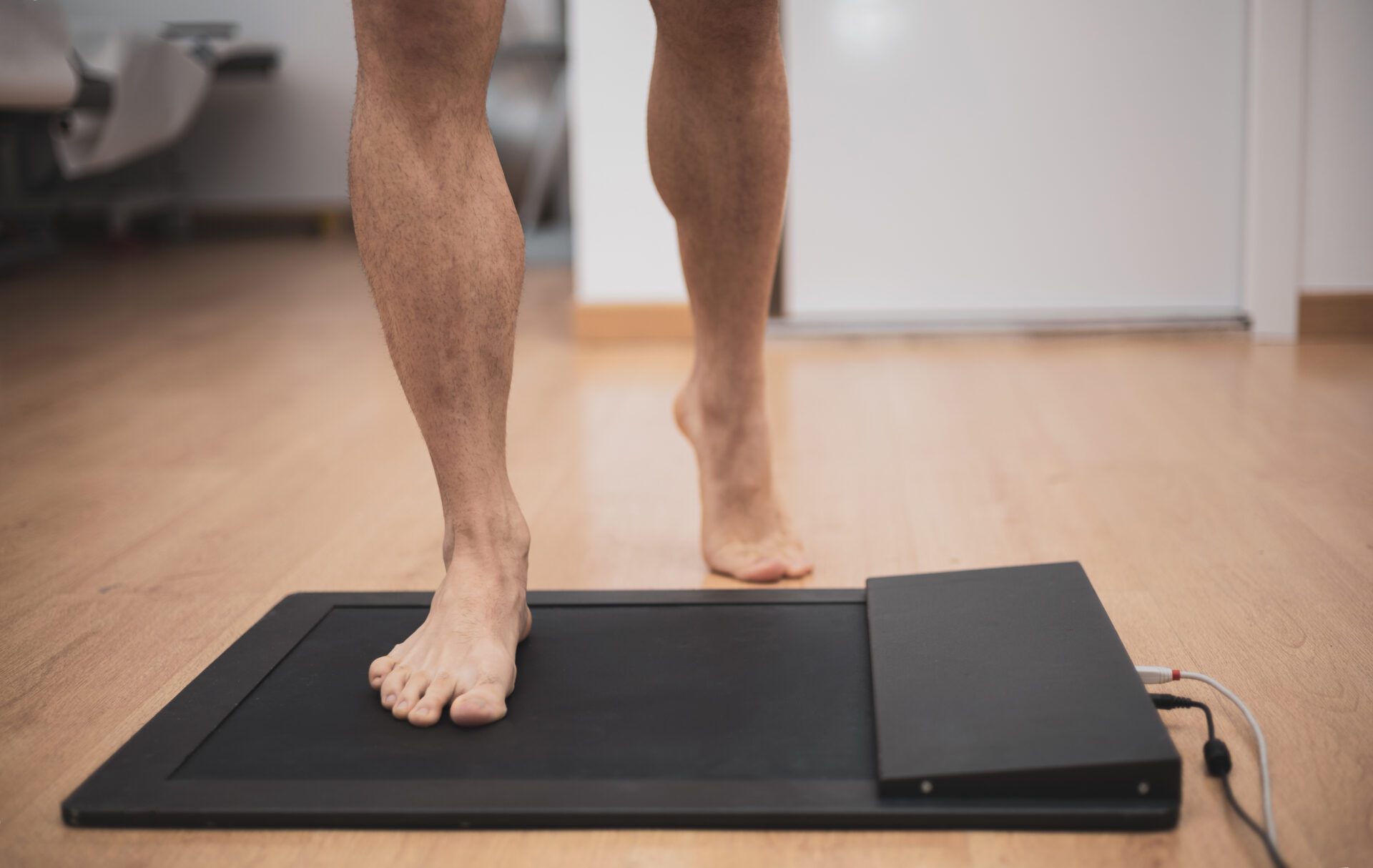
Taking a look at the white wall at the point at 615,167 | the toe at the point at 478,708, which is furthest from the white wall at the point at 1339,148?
the toe at the point at 478,708

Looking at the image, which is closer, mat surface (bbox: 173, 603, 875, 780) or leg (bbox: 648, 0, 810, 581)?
mat surface (bbox: 173, 603, 875, 780)

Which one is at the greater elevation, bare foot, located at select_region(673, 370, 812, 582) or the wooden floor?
bare foot, located at select_region(673, 370, 812, 582)

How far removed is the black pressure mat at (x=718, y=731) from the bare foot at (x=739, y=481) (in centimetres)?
16

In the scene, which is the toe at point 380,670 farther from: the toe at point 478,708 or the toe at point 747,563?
the toe at point 747,563

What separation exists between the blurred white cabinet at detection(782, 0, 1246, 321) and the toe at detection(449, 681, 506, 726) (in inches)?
68.4

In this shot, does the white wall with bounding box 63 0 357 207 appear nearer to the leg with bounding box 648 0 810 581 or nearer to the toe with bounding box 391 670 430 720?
the leg with bounding box 648 0 810 581

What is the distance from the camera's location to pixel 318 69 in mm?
4762

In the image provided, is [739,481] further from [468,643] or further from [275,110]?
[275,110]

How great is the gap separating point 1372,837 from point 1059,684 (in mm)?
185

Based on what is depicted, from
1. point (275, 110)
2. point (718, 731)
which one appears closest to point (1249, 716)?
point (718, 731)

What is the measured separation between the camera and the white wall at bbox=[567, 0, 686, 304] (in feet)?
7.99

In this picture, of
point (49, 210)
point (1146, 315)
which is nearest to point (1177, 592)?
point (1146, 315)

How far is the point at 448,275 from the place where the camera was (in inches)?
35.7

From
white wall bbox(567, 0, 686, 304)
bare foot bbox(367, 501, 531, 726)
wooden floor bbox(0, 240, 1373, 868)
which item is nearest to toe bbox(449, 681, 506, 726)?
bare foot bbox(367, 501, 531, 726)
